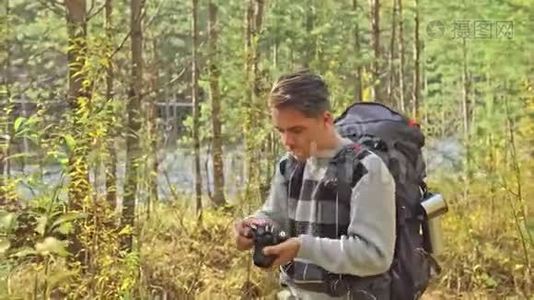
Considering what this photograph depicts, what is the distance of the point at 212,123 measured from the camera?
4.86 metres

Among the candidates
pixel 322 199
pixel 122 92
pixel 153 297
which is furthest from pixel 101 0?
pixel 322 199

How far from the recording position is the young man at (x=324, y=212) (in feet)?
4.78

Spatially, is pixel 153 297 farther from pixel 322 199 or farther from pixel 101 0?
pixel 322 199

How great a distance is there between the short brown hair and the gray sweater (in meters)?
0.13

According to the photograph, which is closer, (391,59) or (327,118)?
(327,118)

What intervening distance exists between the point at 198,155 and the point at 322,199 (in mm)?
3464

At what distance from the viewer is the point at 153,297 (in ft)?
12.3

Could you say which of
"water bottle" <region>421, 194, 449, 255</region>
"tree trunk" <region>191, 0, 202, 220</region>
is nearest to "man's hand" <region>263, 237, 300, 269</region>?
"water bottle" <region>421, 194, 449, 255</region>

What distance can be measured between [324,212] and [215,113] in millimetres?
3173

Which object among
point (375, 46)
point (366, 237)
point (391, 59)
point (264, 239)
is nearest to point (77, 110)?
point (264, 239)

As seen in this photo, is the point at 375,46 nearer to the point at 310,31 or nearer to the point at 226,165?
the point at 310,31

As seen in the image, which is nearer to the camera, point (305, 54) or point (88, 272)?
point (88, 272)

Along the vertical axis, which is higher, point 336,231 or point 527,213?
point 336,231

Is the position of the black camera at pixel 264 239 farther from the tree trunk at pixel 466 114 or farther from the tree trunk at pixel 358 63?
the tree trunk at pixel 466 114
